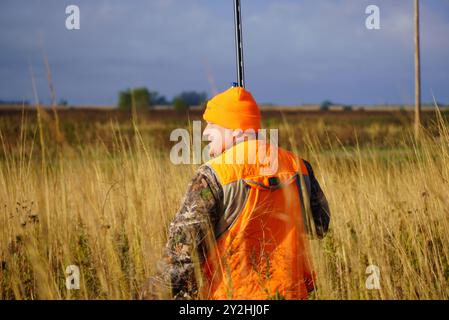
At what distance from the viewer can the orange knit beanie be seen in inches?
115

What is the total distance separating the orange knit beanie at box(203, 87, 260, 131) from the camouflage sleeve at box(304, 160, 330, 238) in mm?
398

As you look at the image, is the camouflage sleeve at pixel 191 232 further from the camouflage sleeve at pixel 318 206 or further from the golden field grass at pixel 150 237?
the camouflage sleeve at pixel 318 206

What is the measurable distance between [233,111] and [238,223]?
0.58 meters

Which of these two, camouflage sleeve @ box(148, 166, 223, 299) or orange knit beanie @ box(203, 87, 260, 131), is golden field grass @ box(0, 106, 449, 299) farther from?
orange knit beanie @ box(203, 87, 260, 131)

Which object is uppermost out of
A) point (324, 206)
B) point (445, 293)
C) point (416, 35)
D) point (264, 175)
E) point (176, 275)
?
point (416, 35)

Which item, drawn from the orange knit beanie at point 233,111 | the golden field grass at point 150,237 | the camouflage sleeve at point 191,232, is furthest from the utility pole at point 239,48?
the camouflage sleeve at point 191,232

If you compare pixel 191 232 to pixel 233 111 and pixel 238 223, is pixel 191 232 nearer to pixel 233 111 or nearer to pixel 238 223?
pixel 238 223

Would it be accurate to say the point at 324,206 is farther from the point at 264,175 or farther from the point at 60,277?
the point at 60,277

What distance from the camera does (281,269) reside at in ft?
9.27

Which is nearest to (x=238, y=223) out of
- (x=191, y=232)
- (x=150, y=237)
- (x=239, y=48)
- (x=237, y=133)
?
(x=191, y=232)

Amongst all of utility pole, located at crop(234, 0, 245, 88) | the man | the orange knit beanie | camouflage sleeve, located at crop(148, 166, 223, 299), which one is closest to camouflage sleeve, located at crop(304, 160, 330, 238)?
the man
